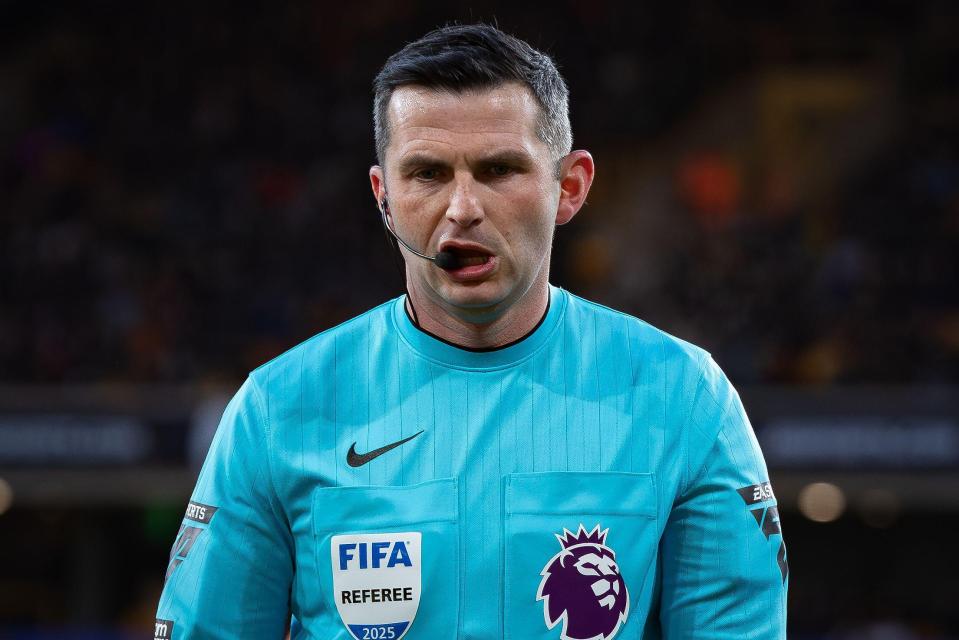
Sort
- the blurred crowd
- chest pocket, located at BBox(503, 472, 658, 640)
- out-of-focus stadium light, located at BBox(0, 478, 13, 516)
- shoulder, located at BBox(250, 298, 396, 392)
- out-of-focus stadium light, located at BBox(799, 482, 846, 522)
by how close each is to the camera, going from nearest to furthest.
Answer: chest pocket, located at BBox(503, 472, 658, 640), shoulder, located at BBox(250, 298, 396, 392), out-of-focus stadium light, located at BBox(799, 482, 846, 522), out-of-focus stadium light, located at BBox(0, 478, 13, 516), the blurred crowd

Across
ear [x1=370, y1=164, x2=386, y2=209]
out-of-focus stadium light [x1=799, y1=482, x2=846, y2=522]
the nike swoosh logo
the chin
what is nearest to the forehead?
ear [x1=370, y1=164, x2=386, y2=209]

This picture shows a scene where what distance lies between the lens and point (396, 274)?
38.0 feet

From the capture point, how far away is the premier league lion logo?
2.19 meters

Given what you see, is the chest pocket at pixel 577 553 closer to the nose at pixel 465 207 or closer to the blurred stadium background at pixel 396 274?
the nose at pixel 465 207

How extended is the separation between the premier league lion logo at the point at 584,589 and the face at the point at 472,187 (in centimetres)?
41

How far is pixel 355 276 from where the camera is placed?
45.7 feet

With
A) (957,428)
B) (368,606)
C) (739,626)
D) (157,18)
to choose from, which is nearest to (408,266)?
(368,606)

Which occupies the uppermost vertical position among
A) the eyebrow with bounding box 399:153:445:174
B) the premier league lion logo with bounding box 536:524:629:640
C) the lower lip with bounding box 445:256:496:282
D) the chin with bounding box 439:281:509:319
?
the eyebrow with bounding box 399:153:445:174

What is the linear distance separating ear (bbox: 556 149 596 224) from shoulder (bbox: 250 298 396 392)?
34 centimetres

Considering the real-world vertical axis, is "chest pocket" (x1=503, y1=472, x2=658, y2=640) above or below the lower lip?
below

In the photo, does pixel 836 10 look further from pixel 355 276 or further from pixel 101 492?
pixel 101 492

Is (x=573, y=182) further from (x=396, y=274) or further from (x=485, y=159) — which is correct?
(x=396, y=274)

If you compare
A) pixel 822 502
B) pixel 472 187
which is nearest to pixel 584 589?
pixel 472 187

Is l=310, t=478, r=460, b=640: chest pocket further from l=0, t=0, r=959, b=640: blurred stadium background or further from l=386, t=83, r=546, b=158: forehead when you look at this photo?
l=0, t=0, r=959, b=640: blurred stadium background
